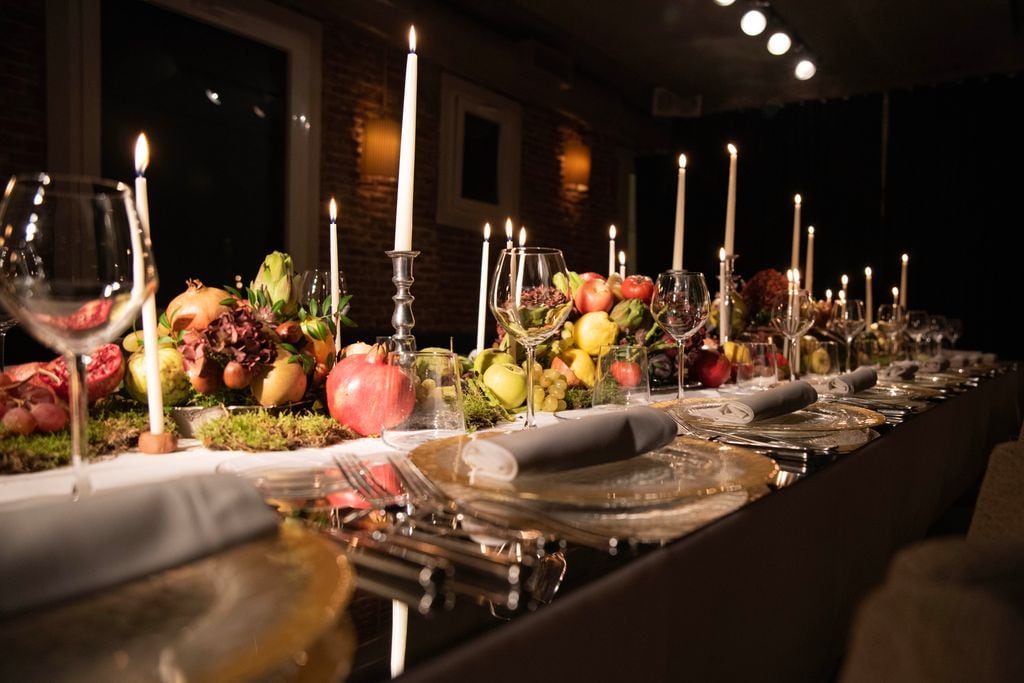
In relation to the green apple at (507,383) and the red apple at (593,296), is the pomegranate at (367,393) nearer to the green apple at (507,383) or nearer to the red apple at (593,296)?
the green apple at (507,383)

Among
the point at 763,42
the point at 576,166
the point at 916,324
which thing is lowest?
the point at 916,324

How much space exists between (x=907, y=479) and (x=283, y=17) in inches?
182

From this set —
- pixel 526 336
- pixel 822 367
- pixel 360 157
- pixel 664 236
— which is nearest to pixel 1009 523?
pixel 526 336

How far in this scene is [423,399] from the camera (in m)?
0.88

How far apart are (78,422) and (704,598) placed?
481 mm

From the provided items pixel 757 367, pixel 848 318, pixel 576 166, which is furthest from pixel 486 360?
pixel 576 166

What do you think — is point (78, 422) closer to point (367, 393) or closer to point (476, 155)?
point (367, 393)

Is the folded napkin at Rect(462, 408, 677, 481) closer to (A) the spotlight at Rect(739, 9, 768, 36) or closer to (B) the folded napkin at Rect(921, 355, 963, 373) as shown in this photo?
(B) the folded napkin at Rect(921, 355, 963, 373)

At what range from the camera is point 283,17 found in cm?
468

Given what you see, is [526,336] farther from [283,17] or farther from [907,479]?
[283,17]

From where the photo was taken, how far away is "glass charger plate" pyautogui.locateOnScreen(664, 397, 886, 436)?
39.3 inches

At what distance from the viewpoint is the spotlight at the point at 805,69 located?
6645 millimetres

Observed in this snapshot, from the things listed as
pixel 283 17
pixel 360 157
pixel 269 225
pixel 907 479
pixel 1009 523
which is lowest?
pixel 907 479

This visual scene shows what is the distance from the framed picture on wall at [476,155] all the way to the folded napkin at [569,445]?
540cm
